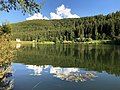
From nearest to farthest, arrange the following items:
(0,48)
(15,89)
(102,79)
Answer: (0,48) < (15,89) < (102,79)

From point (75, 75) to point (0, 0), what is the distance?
20.8 m

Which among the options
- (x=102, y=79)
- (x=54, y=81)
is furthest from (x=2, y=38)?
(x=102, y=79)

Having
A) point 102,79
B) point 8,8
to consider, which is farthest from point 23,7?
point 102,79

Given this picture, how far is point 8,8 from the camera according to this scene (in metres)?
13.9

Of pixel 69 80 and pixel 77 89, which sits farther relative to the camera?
pixel 69 80

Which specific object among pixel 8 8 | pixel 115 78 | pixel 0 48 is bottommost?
pixel 115 78

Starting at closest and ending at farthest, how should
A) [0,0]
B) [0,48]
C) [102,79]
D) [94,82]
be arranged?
[0,0] < [0,48] < [94,82] < [102,79]

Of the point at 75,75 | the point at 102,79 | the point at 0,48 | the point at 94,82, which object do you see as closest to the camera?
the point at 0,48

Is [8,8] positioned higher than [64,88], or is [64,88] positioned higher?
[8,8]

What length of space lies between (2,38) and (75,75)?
1455 cm

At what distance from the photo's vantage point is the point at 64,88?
25.3 meters

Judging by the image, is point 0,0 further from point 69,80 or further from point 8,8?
point 69,80

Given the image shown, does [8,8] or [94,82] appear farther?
[94,82]

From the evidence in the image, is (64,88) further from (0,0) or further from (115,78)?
(0,0)
